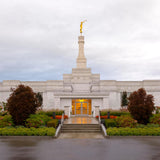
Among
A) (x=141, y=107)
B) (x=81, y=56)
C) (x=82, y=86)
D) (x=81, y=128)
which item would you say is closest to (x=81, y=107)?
(x=82, y=86)

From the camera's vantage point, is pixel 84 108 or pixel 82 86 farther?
pixel 82 86

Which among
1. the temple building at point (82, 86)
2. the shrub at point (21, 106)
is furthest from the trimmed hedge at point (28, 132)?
the temple building at point (82, 86)

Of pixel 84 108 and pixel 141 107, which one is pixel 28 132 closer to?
pixel 141 107

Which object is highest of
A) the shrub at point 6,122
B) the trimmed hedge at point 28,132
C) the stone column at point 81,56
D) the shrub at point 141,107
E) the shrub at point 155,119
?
the stone column at point 81,56

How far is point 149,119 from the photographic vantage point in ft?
78.0

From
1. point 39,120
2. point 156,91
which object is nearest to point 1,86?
point 39,120

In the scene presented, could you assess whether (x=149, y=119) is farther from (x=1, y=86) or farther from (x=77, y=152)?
(x=1, y=86)

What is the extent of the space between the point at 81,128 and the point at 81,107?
673 inches

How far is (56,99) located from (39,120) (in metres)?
18.0

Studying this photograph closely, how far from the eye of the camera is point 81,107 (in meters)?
40.2

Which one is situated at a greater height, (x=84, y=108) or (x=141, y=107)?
(x=141, y=107)

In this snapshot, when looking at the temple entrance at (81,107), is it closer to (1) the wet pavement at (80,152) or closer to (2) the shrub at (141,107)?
(2) the shrub at (141,107)

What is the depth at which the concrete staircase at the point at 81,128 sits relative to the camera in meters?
22.4

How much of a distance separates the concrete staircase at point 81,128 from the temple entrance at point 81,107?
15.9m
